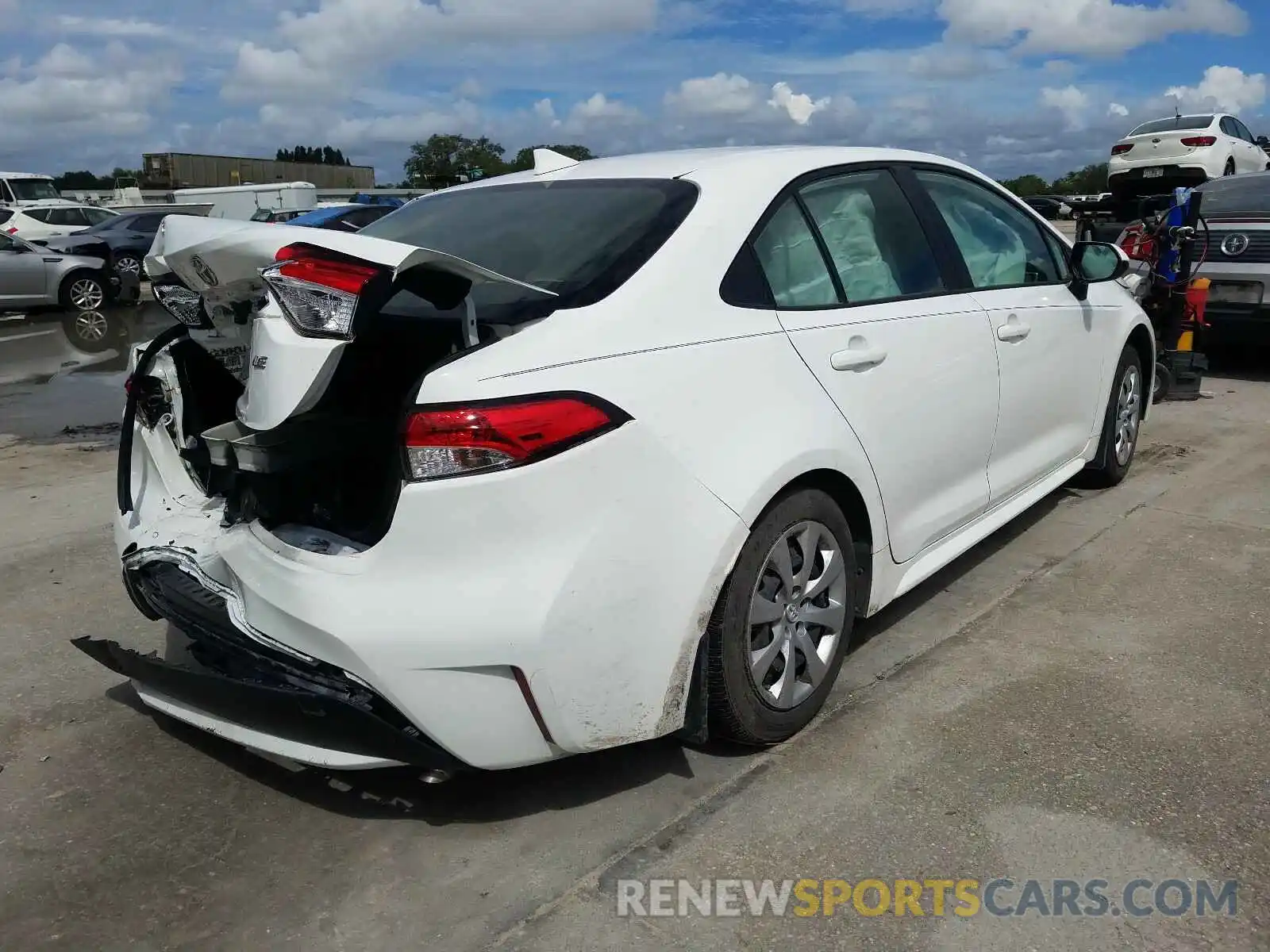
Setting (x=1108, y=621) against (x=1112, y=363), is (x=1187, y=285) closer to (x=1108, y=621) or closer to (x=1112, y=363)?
(x=1112, y=363)

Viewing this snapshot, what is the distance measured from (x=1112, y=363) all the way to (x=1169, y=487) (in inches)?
38.6

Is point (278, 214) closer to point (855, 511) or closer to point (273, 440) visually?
point (273, 440)

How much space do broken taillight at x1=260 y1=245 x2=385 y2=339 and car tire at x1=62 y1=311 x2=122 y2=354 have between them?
11843 millimetres

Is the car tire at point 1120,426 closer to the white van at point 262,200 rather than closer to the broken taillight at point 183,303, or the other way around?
the broken taillight at point 183,303

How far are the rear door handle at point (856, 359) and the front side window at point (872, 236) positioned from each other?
206 mm

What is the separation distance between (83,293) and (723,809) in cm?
1618

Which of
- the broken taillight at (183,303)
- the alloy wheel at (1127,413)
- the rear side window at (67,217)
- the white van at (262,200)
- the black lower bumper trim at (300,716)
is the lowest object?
the black lower bumper trim at (300,716)

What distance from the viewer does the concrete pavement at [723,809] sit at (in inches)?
94.7

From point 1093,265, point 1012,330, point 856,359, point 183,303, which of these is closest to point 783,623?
point 856,359

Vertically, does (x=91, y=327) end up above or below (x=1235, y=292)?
below

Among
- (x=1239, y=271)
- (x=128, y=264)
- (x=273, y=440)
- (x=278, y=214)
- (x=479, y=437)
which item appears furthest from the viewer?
(x=278, y=214)

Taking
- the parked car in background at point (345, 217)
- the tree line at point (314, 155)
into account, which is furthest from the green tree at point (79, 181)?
the parked car in background at point (345, 217)

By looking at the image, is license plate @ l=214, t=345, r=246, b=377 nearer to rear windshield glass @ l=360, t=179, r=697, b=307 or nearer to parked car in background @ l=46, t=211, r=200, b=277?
rear windshield glass @ l=360, t=179, r=697, b=307

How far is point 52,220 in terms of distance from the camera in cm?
2428
